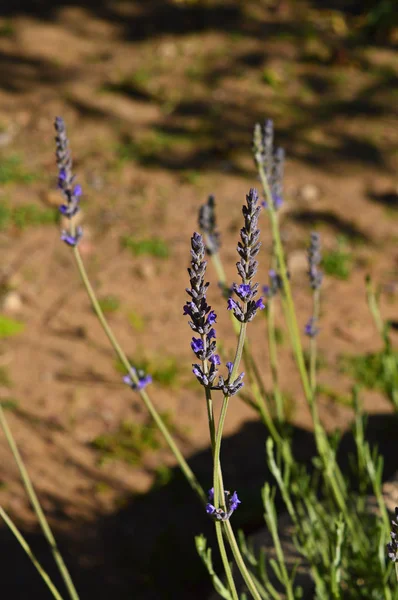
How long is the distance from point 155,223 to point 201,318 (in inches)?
178

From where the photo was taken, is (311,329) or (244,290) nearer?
(244,290)

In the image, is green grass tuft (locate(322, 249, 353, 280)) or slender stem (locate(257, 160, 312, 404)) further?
green grass tuft (locate(322, 249, 353, 280))

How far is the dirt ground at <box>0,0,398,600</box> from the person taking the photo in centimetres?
354

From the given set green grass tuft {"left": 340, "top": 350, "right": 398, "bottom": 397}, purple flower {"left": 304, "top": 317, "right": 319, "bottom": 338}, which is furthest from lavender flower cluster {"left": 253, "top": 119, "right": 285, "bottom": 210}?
green grass tuft {"left": 340, "top": 350, "right": 398, "bottom": 397}

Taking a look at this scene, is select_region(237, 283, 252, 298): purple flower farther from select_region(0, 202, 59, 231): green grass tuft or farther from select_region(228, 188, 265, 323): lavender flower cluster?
select_region(0, 202, 59, 231): green grass tuft

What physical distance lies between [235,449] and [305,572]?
1468 mm

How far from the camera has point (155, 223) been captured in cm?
570

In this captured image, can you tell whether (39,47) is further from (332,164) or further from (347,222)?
(347,222)

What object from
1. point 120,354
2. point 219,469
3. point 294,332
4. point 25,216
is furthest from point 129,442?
point 219,469

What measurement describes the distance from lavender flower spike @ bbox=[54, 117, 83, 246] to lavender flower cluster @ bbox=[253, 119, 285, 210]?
0.49 meters

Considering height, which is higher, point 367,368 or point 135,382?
point 135,382

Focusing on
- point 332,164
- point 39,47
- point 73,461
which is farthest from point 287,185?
point 39,47

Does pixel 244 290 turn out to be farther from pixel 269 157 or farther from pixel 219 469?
pixel 269 157

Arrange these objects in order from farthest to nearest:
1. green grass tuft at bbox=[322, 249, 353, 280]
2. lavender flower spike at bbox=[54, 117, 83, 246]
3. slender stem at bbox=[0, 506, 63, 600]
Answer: green grass tuft at bbox=[322, 249, 353, 280]
lavender flower spike at bbox=[54, 117, 83, 246]
slender stem at bbox=[0, 506, 63, 600]
